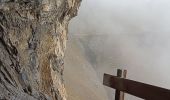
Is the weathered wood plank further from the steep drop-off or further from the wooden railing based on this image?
the steep drop-off

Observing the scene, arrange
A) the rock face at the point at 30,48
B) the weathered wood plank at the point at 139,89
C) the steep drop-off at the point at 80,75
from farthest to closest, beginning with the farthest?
1. the steep drop-off at the point at 80,75
2. the rock face at the point at 30,48
3. the weathered wood plank at the point at 139,89

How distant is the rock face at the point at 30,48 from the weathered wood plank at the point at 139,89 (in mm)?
1485

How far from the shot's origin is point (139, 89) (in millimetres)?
4820

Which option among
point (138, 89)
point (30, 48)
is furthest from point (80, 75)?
point (138, 89)

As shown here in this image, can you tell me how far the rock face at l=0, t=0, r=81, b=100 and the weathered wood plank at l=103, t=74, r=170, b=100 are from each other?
4.87 feet

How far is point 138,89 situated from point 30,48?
275 centimetres

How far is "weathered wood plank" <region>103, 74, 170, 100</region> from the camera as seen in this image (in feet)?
14.1

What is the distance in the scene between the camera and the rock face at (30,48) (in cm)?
632

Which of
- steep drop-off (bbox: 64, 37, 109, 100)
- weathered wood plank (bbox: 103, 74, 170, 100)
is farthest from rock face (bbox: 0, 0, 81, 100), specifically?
steep drop-off (bbox: 64, 37, 109, 100)

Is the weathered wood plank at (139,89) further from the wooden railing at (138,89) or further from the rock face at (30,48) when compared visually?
the rock face at (30,48)

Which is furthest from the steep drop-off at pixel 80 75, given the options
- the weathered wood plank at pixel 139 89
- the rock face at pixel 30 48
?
the weathered wood plank at pixel 139 89

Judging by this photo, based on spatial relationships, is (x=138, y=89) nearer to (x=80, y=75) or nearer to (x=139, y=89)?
(x=139, y=89)

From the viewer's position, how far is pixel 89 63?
51.4m

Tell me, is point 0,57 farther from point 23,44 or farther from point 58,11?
point 58,11
